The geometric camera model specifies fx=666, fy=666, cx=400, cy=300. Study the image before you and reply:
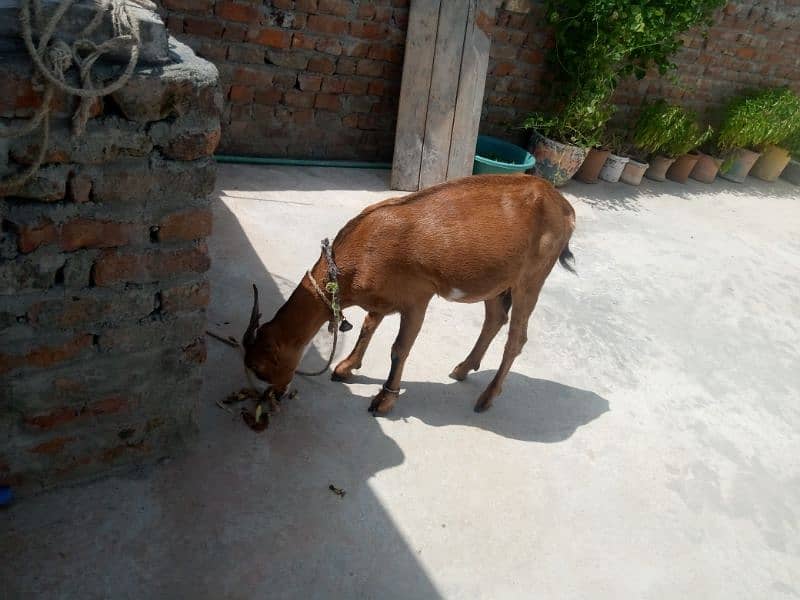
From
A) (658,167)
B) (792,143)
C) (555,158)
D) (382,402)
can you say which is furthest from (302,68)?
(792,143)

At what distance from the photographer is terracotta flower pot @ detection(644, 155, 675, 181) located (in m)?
7.80

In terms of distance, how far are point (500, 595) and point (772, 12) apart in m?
8.21

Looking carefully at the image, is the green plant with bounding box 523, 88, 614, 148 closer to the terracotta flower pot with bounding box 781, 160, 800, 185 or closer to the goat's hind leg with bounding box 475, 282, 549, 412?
the goat's hind leg with bounding box 475, 282, 549, 412

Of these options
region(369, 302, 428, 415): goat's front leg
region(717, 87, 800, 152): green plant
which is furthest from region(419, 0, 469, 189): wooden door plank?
region(717, 87, 800, 152): green plant

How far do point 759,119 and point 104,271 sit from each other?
26.5 feet

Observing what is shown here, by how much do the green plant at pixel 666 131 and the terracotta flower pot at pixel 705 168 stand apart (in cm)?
46

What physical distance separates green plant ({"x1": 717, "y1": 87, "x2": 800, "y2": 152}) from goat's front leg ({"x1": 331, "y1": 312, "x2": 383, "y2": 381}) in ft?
21.2

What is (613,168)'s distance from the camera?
739cm

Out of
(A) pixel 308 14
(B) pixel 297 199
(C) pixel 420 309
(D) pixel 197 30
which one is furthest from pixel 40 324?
(A) pixel 308 14

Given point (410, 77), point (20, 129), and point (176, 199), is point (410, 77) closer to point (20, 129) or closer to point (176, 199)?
point (176, 199)

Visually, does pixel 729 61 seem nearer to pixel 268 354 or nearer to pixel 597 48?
pixel 597 48

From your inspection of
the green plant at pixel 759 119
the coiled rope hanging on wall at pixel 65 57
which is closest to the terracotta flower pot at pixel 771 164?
the green plant at pixel 759 119

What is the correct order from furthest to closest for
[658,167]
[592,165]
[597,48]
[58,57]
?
[658,167]
[592,165]
[597,48]
[58,57]

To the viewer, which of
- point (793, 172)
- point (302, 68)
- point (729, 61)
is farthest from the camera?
point (793, 172)
